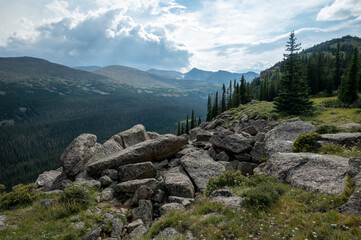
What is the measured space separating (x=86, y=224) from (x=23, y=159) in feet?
831

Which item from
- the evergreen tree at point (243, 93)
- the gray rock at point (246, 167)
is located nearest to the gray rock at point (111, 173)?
the gray rock at point (246, 167)

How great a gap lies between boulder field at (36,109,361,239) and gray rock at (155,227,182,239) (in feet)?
7.33

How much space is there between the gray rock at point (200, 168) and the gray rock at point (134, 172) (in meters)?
3.57

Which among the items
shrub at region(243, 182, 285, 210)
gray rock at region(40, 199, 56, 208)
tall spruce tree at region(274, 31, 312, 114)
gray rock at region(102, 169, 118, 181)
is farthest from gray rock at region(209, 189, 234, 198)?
tall spruce tree at region(274, 31, 312, 114)

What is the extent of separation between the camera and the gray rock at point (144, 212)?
1171 centimetres

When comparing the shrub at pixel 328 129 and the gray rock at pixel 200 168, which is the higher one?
the shrub at pixel 328 129

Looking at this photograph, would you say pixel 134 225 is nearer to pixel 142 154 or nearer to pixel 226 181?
pixel 226 181

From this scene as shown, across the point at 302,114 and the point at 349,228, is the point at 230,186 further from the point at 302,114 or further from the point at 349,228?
the point at 302,114

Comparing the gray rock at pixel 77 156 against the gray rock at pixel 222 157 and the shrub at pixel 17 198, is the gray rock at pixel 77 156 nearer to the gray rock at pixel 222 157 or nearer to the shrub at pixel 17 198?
the shrub at pixel 17 198

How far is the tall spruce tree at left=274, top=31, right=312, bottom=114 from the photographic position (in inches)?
1487

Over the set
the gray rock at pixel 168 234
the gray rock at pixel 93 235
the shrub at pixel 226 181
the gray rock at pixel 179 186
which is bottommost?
the gray rock at pixel 93 235

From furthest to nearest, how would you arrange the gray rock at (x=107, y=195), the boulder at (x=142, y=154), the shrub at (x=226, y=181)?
the boulder at (x=142, y=154)
the gray rock at (x=107, y=195)
the shrub at (x=226, y=181)

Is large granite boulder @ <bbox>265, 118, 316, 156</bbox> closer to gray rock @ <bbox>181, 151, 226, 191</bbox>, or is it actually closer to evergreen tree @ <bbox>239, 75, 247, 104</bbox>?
gray rock @ <bbox>181, 151, 226, 191</bbox>

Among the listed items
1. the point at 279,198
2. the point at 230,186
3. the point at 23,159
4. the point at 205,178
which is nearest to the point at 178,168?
the point at 205,178
